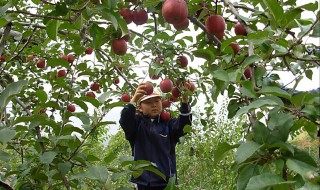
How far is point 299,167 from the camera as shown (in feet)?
2.34

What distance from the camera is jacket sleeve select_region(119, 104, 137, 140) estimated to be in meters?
2.36

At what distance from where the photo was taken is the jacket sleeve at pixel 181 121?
2373 mm

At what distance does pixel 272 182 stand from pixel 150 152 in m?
1.94

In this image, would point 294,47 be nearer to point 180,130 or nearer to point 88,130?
point 88,130

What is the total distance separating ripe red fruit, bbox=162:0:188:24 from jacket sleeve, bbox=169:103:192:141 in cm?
106

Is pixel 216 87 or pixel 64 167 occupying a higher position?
pixel 216 87

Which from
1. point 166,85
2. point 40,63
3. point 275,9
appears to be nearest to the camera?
point 275,9

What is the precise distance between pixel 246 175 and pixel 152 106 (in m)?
1.77

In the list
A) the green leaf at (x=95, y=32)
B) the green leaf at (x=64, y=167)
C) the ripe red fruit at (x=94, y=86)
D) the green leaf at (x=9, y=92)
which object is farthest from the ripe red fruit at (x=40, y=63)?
the green leaf at (x=9, y=92)

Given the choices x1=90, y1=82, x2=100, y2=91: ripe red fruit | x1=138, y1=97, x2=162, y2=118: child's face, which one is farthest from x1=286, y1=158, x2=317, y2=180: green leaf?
x1=90, y1=82, x2=100, y2=91: ripe red fruit

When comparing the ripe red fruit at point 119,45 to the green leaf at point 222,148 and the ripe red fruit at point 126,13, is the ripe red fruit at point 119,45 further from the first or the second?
the green leaf at point 222,148

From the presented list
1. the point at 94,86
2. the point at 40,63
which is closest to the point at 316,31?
the point at 94,86

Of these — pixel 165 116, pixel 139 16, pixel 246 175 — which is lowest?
pixel 165 116

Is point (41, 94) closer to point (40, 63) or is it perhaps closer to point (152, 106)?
point (152, 106)
